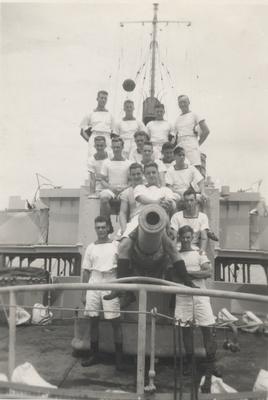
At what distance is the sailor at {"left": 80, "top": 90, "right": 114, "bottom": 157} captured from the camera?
7059mm

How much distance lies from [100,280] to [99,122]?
11.5ft

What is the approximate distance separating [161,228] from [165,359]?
3.98 feet

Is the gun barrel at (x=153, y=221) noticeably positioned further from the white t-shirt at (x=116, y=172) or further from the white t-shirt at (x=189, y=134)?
the white t-shirt at (x=189, y=134)

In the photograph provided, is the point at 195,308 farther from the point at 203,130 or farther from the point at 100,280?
the point at 203,130

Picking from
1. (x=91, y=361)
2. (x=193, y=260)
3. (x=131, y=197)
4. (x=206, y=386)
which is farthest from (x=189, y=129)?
(x=206, y=386)

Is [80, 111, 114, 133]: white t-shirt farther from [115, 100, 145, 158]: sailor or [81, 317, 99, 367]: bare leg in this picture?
[81, 317, 99, 367]: bare leg

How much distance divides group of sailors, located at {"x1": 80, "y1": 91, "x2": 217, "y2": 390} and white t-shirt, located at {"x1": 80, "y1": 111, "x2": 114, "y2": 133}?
0.01 meters

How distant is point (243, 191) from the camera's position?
327 inches

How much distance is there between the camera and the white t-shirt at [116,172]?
5.67m

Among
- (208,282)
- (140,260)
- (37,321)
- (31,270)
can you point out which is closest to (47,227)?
(31,270)

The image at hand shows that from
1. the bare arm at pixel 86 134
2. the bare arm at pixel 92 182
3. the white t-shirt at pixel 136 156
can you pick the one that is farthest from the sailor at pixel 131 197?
the bare arm at pixel 86 134

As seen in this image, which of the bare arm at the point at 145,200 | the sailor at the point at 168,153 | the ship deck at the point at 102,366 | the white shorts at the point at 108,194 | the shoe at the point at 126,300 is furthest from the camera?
the sailor at the point at 168,153

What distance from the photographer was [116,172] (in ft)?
18.6

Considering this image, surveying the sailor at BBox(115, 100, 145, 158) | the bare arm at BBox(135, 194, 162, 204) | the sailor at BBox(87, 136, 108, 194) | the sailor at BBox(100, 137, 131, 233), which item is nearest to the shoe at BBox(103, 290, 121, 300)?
the bare arm at BBox(135, 194, 162, 204)
